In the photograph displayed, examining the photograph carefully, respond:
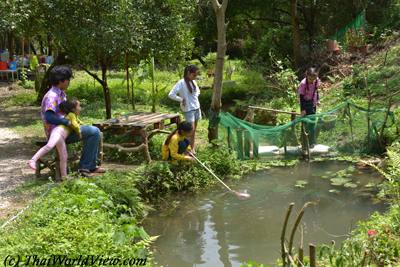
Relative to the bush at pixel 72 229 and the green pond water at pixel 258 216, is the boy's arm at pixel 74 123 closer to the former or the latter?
the bush at pixel 72 229

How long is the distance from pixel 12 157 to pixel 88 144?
262 cm

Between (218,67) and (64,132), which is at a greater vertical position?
(218,67)

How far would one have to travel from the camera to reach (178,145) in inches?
313

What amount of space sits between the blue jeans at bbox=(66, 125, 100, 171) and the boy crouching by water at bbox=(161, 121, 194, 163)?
1138 mm

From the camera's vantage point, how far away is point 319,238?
634 centimetres

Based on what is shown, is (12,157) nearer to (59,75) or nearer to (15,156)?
(15,156)

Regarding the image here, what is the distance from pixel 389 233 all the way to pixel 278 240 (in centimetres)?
168

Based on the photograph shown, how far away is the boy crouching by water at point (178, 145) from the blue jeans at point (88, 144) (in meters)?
1.14

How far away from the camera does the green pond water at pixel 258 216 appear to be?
602 cm

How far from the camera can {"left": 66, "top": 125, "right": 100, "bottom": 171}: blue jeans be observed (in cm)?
721

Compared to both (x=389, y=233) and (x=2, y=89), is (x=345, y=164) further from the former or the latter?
(x=2, y=89)

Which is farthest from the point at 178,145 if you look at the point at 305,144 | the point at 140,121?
the point at 305,144

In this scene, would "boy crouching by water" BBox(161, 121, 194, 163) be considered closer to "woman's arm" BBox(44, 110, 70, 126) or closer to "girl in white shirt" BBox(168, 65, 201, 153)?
"girl in white shirt" BBox(168, 65, 201, 153)

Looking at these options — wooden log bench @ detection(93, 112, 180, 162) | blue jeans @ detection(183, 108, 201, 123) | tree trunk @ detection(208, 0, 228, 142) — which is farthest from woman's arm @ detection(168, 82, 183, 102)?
tree trunk @ detection(208, 0, 228, 142)
